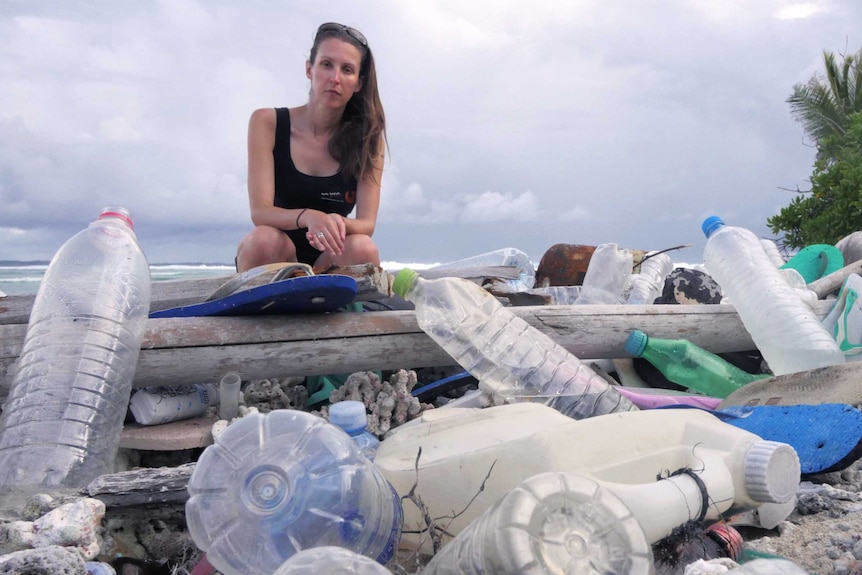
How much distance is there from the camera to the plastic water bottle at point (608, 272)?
4.13m

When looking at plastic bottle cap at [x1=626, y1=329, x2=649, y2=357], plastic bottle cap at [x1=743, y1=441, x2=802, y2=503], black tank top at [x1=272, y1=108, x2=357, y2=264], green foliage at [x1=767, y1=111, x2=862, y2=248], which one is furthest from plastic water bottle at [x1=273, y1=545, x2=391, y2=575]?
green foliage at [x1=767, y1=111, x2=862, y2=248]

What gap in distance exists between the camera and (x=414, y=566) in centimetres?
143

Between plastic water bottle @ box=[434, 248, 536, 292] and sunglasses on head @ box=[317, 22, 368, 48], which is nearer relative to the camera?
sunglasses on head @ box=[317, 22, 368, 48]

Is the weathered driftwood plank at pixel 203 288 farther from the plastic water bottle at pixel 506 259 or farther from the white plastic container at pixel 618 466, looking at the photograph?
the plastic water bottle at pixel 506 259

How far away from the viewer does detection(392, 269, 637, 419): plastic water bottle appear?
8.48ft

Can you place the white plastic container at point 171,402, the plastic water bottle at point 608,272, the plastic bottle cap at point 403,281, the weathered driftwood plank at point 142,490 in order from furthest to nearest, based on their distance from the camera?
the plastic water bottle at point 608,272
the plastic bottle cap at point 403,281
the white plastic container at point 171,402
the weathered driftwood plank at point 142,490

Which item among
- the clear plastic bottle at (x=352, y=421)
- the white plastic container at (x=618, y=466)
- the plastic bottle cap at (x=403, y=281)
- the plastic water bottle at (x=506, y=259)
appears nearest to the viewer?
the white plastic container at (x=618, y=466)

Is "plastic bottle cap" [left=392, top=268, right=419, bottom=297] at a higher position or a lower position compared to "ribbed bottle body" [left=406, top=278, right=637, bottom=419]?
higher

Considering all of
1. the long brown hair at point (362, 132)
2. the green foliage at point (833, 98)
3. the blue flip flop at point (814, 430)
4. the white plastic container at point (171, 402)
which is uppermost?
the green foliage at point (833, 98)

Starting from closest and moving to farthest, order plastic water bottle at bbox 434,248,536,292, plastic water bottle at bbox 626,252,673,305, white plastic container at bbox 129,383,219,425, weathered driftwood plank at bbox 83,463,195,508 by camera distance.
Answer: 1. weathered driftwood plank at bbox 83,463,195,508
2. white plastic container at bbox 129,383,219,425
3. plastic water bottle at bbox 626,252,673,305
4. plastic water bottle at bbox 434,248,536,292

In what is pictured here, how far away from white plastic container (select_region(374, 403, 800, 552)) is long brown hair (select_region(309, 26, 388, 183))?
261cm

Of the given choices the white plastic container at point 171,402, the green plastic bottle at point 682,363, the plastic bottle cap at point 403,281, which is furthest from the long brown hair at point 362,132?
the green plastic bottle at point 682,363

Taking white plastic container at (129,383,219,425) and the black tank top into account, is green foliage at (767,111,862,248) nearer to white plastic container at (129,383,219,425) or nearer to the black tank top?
the black tank top

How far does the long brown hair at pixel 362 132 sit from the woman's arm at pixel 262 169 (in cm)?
36
